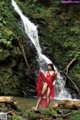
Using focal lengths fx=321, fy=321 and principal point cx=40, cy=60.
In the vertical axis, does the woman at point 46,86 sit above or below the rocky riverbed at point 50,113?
above

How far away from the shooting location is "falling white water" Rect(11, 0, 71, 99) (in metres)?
16.1

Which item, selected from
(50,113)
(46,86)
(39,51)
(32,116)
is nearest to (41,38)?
(39,51)

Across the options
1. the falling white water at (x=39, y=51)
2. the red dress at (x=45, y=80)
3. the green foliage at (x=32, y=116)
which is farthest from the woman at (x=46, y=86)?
the falling white water at (x=39, y=51)

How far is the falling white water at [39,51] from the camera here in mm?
16084

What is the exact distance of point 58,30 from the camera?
21703 mm

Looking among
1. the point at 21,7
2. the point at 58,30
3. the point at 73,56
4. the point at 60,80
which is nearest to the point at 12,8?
the point at 21,7

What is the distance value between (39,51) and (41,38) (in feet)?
6.17

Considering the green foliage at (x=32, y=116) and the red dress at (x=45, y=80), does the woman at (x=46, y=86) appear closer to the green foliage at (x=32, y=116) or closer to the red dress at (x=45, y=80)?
the red dress at (x=45, y=80)

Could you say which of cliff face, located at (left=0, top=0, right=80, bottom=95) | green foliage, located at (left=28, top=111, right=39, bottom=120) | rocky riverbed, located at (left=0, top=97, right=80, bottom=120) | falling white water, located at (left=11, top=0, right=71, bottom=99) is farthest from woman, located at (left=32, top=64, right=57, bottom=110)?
falling white water, located at (left=11, top=0, right=71, bottom=99)

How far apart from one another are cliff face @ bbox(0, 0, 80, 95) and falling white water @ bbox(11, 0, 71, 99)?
0.39 metres

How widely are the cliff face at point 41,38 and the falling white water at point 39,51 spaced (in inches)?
15.3

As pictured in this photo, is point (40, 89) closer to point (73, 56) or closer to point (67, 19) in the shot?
point (73, 56)

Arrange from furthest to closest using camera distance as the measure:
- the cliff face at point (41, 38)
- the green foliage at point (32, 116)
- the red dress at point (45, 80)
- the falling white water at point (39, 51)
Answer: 1. the falling white water at point (39, 51)
2. the cliff face at point (41, 38)
3. the red dress at point (45, 80)
4. the green foliage at point (32, 116)

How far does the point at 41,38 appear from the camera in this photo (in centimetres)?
1994
